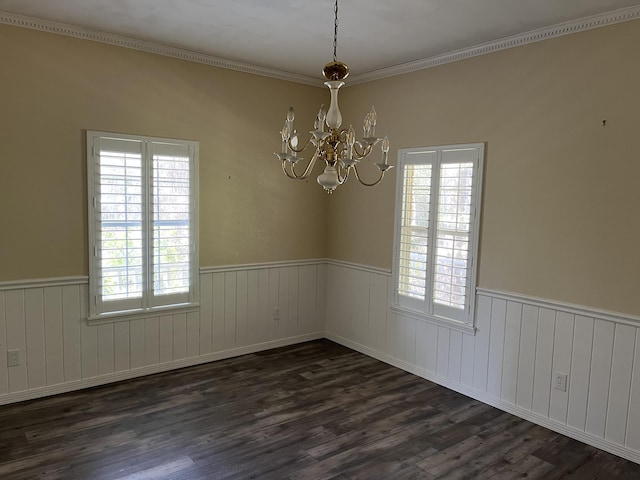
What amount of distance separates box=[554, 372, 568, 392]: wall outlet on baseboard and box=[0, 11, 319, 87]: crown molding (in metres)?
3.58

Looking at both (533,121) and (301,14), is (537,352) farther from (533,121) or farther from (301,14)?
(301,14)

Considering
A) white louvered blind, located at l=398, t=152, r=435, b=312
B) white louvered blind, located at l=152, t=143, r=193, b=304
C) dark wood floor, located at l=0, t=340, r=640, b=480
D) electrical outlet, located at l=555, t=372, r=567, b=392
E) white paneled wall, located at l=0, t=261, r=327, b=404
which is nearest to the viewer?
dark wood floor, located at l=0, t=340, r=640, b=480

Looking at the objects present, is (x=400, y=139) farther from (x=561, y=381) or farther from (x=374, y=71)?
(x=561, y=381)

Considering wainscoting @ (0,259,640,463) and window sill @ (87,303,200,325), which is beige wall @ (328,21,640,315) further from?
window sill @ (87,303,200,325)

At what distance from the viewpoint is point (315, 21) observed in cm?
335

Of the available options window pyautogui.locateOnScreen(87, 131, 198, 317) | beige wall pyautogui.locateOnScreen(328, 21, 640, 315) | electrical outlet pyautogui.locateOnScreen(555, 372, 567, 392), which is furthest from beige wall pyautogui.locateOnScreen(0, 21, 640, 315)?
electrical outlet pyautogui.locateOnScreen(555, 372, 567, 392)

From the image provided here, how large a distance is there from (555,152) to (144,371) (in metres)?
3.79

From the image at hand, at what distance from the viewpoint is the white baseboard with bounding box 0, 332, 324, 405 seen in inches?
145

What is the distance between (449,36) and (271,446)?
126 inches

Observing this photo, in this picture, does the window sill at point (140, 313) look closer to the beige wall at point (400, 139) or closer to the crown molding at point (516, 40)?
the beige wall at point (400, 139)

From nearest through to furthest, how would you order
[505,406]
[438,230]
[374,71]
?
[505,406] < [438,230] < [374,71]

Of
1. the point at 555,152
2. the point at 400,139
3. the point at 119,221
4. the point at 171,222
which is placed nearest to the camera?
the point at 555,152

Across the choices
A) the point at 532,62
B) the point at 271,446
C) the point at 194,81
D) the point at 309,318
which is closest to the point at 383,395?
the point at 271,446

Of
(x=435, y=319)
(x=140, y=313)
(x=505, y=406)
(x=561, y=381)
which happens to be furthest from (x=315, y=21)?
(x=505, y=406)
